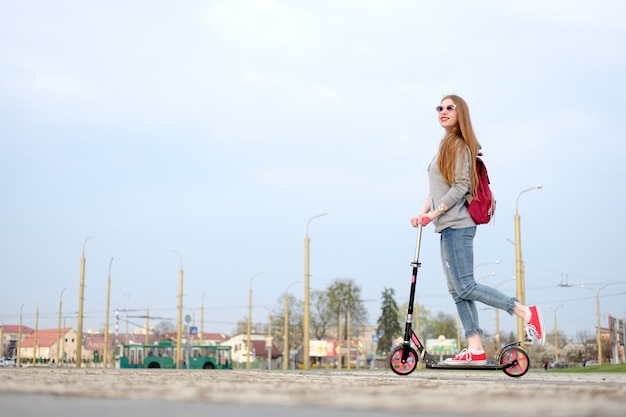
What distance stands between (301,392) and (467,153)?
14.1 feet

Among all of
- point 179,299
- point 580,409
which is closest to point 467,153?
point 580,409

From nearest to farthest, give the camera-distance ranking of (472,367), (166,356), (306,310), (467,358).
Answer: (472,367)
(467,358)
(306,310)
(166,356)

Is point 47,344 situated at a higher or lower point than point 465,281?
lower

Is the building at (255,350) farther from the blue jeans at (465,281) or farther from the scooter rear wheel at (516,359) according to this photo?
the scooter rear wheel at (516,359)

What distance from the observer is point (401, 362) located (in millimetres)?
7820

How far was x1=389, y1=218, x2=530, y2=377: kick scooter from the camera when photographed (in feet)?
23.7

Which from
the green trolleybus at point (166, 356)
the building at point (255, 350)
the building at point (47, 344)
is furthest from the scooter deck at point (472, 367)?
the building at point (47, 344)

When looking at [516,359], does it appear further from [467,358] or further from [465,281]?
[465,281]

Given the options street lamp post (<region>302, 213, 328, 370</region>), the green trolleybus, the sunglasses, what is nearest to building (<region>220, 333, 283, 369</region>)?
the green trolleybus

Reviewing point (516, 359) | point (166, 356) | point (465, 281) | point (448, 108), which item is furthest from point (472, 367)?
point (166, 356)

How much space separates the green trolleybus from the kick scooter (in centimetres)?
4644

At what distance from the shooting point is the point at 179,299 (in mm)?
49531

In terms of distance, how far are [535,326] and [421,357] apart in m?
1.13

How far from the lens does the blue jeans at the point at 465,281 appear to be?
24.5ft
